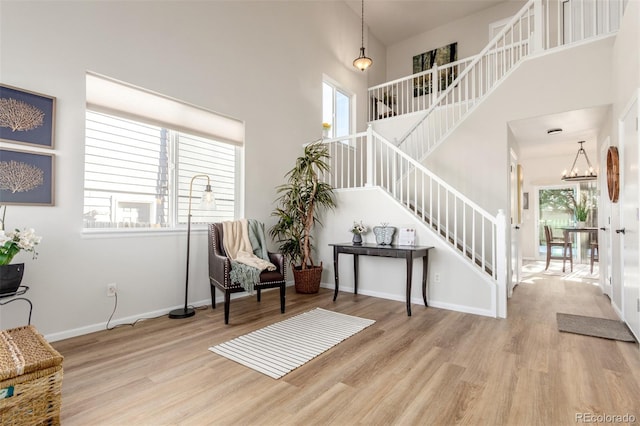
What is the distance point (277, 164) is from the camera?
4.86m

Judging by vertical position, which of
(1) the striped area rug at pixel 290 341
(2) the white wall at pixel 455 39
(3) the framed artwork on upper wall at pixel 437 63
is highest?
(2) the white wall at pixel 455 39

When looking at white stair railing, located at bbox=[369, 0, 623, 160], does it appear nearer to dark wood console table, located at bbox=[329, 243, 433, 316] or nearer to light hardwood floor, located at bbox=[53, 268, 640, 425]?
dark wood console table, located at bbox=[329, 243, 433, 316]

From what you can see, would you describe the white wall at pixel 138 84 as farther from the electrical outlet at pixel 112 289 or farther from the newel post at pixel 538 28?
the newel post at pixel 538 28

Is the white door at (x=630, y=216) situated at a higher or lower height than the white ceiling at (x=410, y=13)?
lower

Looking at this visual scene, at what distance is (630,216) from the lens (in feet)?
9.48

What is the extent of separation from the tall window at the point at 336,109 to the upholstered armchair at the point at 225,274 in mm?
3436

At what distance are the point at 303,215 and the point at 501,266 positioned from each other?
101 inches

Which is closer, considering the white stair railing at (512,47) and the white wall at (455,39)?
the white stair railing at (512,47)

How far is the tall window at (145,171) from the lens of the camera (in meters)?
3.08

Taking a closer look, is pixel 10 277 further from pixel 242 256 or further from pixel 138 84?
pixel 138 84

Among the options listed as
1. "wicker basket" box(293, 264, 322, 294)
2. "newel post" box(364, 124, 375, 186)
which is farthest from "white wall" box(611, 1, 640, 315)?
"wicker basket" box(293, 264, 322, 294)

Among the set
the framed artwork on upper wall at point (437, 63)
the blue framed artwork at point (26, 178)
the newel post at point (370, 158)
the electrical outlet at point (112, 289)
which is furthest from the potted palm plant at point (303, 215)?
the framed artwork on upper wall at point (437, 63)

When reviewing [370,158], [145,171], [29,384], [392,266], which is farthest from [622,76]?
[29,384]

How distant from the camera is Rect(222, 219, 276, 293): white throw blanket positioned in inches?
128
